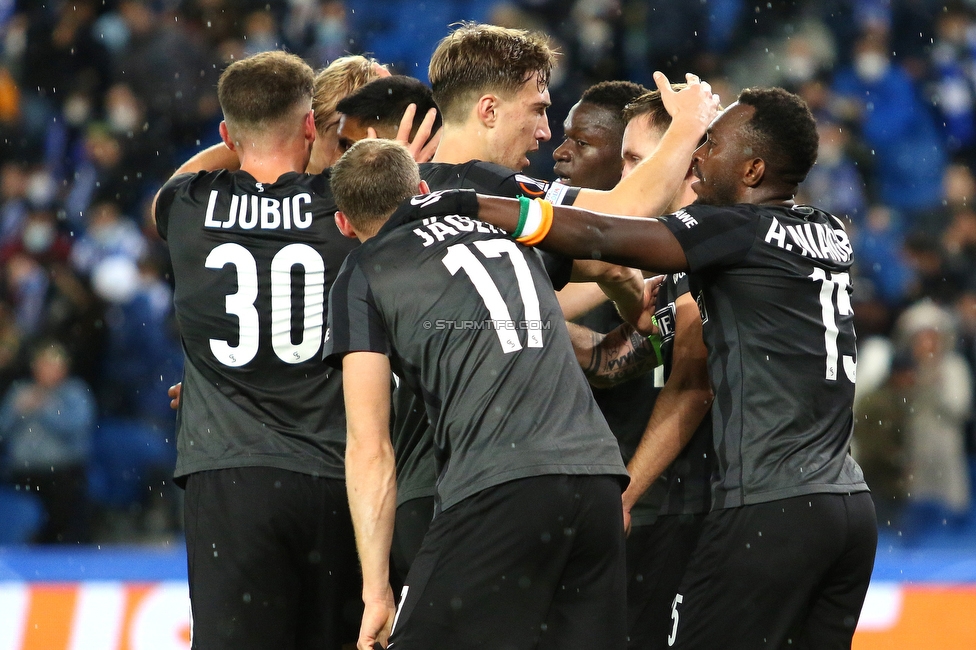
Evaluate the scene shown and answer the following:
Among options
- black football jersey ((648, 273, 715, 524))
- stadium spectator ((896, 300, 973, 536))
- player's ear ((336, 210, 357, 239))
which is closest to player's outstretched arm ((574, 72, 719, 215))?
black football jersey ((648, 273, 715, 524))

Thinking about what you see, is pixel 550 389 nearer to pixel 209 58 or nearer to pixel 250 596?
pixel 250 596

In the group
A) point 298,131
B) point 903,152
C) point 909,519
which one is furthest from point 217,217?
point 903,152

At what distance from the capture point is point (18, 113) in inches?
445

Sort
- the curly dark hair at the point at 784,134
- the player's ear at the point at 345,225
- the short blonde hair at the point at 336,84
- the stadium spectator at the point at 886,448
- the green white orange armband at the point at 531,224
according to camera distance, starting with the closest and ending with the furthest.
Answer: the green white orange armband at the point at 531,224 → the player's ear at the point at 345,225 → the curly dark hair at the point at 784,134 → the short blonde hair at the point at 336,84 → the stadium spectator at the point at 886,448

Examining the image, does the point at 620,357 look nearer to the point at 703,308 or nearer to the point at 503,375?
the point at 703,308

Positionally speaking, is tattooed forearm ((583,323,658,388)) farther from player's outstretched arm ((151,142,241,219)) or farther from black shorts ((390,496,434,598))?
player's outstretched arm ((151,142,241,219))

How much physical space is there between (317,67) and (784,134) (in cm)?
791

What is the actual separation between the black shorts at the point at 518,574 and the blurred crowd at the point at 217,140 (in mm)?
6096

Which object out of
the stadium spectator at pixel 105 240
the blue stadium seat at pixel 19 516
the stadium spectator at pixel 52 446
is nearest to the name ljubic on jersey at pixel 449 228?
→ the stadium spectator at pixel 52 446

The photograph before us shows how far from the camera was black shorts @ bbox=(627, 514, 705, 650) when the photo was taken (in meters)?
4.52

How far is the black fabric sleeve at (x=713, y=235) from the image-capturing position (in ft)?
12.3

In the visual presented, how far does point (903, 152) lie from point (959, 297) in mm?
1870

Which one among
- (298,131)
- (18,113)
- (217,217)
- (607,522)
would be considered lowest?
(607,522)

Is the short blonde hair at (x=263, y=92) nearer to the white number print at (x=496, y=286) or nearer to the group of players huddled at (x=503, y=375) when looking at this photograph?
the group of players huddled at (x=503, y=375)
